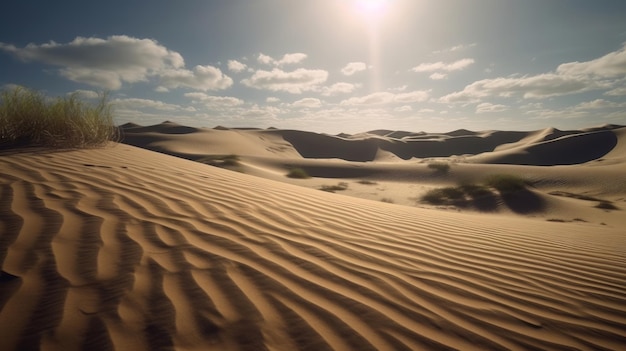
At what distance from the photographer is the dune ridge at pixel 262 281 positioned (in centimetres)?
151

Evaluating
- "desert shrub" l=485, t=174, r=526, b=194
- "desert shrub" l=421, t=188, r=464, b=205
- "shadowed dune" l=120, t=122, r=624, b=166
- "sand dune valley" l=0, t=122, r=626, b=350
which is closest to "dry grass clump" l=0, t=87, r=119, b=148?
"sand dune valley" l=0, t=122, r=626, b=350

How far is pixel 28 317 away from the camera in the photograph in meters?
1.45

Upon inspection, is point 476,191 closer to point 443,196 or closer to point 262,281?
point 443,196

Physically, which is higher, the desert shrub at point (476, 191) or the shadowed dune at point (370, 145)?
the shadowed dune at point (370, 145)

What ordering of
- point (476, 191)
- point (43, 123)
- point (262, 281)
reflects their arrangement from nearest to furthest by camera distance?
1. point (262, 281)
2. point (43, 123)
3. point (476, 191)

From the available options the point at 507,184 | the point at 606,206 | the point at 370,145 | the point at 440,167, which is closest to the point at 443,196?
the point at 507,184

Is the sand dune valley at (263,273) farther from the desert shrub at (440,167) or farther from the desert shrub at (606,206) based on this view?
the desert shrub at (440,167)

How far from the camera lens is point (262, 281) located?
196 cm

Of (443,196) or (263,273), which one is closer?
(263,273)

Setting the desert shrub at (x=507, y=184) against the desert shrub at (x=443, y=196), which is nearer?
the desert shrub at (x=443, y=196)

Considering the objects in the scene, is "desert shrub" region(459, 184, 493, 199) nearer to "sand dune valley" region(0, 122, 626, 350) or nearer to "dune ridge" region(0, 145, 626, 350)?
"sand dune valley" region(0, 122, 626, 350)

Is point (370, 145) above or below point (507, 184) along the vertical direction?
above

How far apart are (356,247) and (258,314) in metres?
1.28

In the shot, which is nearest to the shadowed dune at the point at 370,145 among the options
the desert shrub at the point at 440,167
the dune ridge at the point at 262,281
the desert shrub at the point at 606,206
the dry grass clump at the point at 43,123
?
the desert shrub at the point at 440,167
